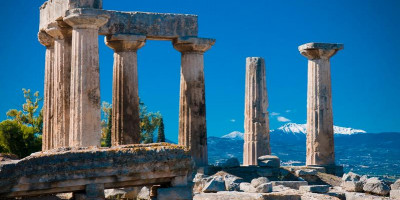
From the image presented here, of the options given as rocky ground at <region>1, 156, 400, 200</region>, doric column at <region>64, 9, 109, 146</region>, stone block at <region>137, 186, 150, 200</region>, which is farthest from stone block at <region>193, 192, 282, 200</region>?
doric column at <region>64, 9, 109, 146</region>

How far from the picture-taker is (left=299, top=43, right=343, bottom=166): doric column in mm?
41531

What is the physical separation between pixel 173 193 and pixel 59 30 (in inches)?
681

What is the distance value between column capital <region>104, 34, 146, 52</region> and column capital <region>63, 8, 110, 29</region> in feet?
16.5

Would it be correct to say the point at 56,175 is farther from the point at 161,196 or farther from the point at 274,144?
the point at 274,144

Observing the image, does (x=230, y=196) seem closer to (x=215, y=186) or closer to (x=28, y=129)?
(x=215, y=186)

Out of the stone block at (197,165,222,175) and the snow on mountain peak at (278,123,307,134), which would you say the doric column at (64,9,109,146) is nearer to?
the stone block at (197,165,222,175)

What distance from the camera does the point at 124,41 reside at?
37.0 m

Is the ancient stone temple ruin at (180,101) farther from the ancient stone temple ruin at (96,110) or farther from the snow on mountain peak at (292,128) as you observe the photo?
the snow on mountain peak at (292,128)

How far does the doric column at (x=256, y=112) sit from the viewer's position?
44.8 metres

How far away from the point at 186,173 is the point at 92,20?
13.7m

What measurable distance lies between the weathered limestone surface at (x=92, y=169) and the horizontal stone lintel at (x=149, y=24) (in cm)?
1785

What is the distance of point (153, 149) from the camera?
18781 mm

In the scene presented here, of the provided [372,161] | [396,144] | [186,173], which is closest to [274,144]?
[396,144]

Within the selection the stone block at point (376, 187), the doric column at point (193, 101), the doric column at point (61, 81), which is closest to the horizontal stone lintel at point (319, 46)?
the doric column at point (193, 101)
